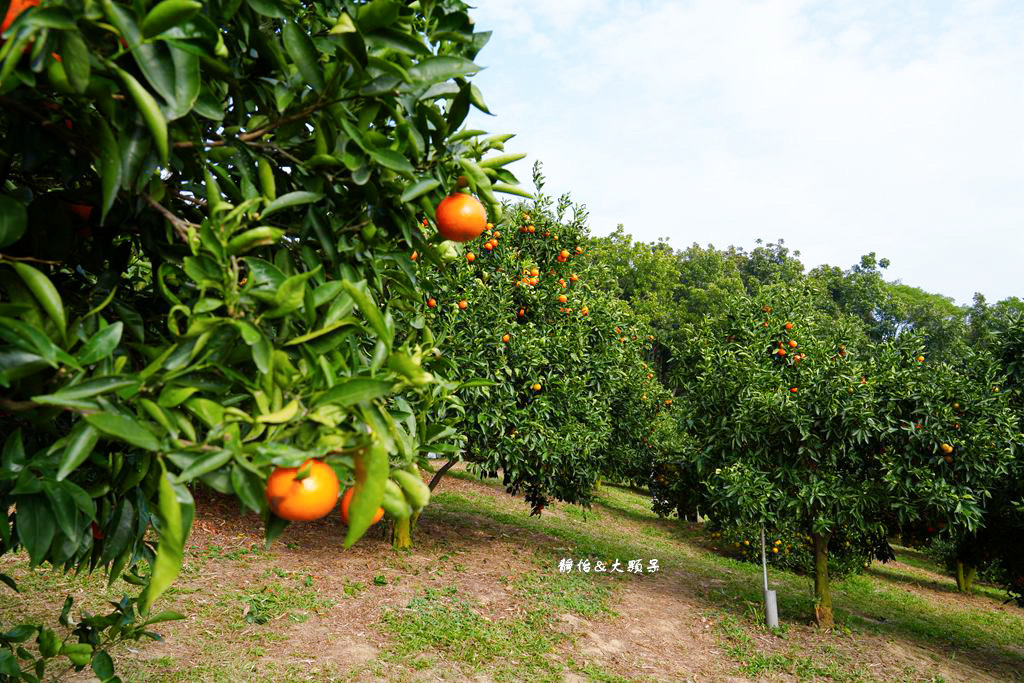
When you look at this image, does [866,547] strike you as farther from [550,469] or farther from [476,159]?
[476,159]

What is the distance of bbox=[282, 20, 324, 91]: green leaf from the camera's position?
126 centimetres

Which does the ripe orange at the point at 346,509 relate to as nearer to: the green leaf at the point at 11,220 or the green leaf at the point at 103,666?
the green leaf at the point at 11,220

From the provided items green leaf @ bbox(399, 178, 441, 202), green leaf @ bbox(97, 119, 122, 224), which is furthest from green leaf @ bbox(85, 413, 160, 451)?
green leaf @ bbox(399, 178, 441, 202)

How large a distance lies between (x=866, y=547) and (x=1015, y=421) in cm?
225

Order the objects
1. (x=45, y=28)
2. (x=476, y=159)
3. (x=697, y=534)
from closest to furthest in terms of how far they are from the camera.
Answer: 1. (x=45, y=28)
2. (x=476, y=159)
3. (x=697, y=534)

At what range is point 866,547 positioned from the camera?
25.3 feet

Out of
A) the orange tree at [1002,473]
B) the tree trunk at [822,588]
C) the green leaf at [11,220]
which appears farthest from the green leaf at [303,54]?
the tree trunk at [822,588]

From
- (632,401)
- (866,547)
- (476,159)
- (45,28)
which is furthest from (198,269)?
(632,401)

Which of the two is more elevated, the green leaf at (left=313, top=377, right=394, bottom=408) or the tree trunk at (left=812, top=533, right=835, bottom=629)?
the green leaf at (left=313, top=377, right=394, bottom=408)

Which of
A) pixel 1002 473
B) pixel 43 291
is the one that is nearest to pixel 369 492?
pixel 43 291

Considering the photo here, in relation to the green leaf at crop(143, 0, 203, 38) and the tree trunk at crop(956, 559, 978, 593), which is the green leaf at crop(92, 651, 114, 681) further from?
the tree trunk at crop(956, 559, 978, 593)

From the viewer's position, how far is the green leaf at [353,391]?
1.06 metres

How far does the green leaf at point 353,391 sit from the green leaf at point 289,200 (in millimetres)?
413

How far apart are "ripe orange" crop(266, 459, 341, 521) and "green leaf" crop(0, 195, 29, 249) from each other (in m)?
0.63
